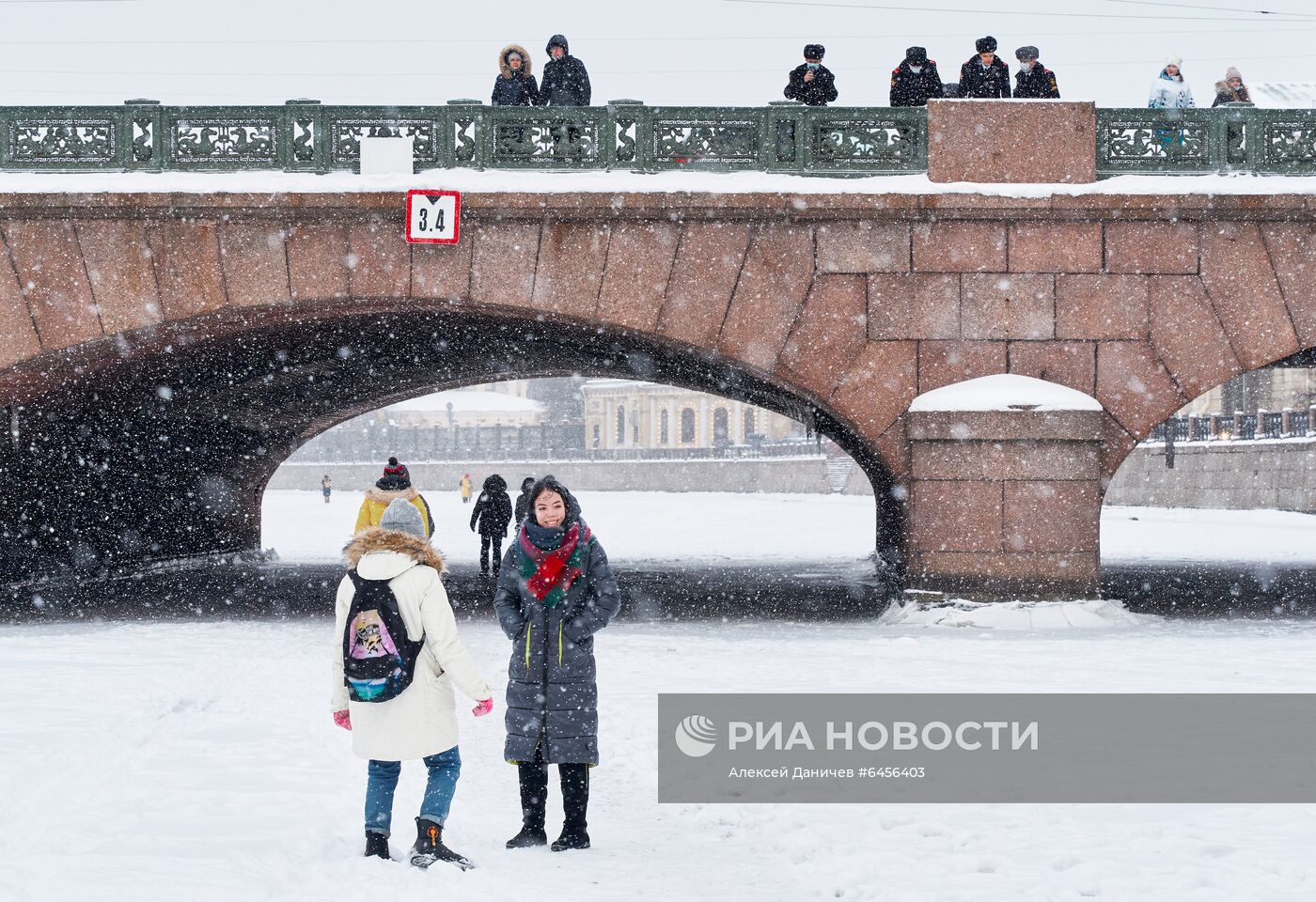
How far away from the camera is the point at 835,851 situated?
209 inches

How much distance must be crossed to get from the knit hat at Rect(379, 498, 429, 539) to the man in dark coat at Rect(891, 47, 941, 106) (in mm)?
9609

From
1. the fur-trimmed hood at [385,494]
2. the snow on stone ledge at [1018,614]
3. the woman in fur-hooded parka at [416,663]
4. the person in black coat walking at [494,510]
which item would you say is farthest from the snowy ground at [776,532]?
the woman in fur-hooded parka at [416,663]

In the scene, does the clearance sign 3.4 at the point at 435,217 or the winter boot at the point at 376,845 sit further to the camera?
the clearance sign 3.4 at the point at 435,217

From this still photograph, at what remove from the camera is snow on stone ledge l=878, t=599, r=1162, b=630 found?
12.4 metres

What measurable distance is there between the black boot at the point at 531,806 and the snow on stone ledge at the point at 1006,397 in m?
7.97

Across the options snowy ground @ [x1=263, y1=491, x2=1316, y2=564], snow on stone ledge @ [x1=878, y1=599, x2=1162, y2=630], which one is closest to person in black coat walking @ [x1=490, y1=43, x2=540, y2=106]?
snow on stone ledge @ [x1=878, y1=599, x2=1162, y2=630]

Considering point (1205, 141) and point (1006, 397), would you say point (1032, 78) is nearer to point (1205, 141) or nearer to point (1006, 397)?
Answer: point (1205, 141)

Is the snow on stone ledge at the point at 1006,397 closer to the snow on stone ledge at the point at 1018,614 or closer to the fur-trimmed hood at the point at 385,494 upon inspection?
the snow on stone ledge at the point at 1018,614

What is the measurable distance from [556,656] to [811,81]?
9.56 m

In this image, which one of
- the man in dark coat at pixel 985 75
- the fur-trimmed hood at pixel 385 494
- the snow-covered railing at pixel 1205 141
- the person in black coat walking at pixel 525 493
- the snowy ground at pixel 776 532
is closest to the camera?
the person in black coat walking at pixel 525 493

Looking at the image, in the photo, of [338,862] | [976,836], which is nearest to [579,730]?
[338,862]

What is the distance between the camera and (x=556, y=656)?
18.1 feet

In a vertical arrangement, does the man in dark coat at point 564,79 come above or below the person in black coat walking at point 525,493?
above

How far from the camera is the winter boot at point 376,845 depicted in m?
5.24
